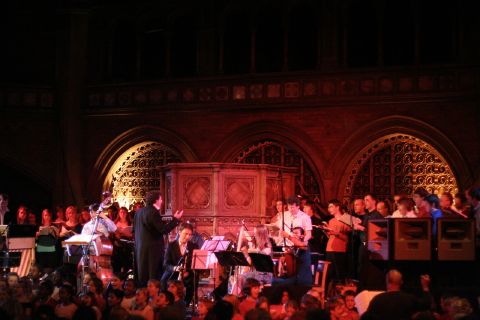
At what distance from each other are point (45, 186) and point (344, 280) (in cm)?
1135

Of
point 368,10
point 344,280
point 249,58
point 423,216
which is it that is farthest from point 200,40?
point 423,216

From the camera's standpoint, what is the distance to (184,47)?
22891 millimetres

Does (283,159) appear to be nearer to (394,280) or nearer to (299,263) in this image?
(299,263)

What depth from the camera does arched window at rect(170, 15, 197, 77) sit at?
22.7m

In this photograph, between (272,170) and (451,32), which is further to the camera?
(451,32)

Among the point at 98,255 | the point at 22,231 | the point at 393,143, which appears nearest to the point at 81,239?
the point at 98,255

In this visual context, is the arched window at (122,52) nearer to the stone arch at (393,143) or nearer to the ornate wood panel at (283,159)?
the ornate wood panel at (283,159)

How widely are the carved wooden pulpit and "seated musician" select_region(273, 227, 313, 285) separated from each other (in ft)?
9.93

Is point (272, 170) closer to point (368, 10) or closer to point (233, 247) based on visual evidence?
point (233, 247)

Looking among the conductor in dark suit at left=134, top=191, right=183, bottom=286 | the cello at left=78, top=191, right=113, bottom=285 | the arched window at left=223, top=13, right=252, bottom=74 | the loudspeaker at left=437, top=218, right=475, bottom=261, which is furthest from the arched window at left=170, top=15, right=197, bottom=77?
the loudspeaker at left=437, top=218, right=475, bottom=261

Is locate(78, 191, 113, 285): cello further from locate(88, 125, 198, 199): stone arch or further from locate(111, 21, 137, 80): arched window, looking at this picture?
locate(111, 21, 137, 80): arched window

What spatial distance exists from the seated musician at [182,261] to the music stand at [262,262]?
4.55ft

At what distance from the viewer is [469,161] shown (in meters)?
18.9

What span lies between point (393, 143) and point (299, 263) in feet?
24.3
